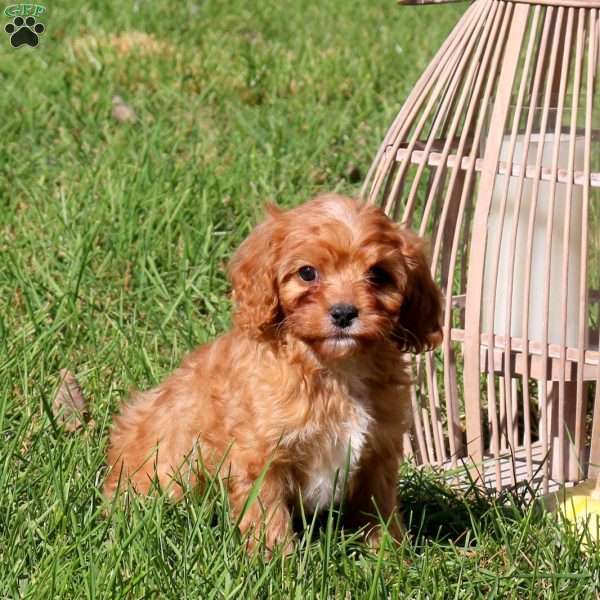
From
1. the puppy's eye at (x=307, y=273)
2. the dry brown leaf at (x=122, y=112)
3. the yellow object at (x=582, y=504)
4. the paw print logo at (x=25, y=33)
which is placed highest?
the paw print logo at (x=25, y=33)

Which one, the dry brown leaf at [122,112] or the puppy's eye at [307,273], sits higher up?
the dry brown leaf at [122,112]

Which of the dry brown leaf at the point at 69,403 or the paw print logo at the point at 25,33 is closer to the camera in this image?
the dry brown leaf at the point at 69,403

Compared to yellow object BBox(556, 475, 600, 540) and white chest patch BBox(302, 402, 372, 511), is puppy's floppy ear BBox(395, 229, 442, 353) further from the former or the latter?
yellow object BBox(556, 475, 600, 540)

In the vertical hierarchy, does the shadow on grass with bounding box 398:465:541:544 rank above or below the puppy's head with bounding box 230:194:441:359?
below

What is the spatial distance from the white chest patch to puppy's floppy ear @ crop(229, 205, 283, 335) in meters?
0.36

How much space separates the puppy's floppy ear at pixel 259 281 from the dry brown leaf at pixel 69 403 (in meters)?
0.82

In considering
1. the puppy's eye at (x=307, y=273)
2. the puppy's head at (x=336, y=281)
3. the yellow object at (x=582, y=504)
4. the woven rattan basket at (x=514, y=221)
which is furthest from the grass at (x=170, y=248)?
the puppy's eye at (x=307, y=273)

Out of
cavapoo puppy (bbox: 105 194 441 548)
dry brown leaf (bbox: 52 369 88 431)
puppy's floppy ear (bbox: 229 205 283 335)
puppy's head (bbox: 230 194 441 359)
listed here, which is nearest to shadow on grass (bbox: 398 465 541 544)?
cavapoo puppy (bbox: 105 194 441 548)

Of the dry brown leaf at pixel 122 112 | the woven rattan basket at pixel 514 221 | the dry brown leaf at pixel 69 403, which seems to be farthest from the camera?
the dry brown leaf at pixel 122 112

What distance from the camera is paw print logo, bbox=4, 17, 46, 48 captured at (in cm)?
718

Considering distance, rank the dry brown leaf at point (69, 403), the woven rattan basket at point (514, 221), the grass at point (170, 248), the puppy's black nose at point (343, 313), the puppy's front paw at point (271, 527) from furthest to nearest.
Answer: the dry brown leaf at point (69, 403) < the woven rattan basket at point (514, 221) < the puppy's front paw at point (271, 527) < the puppy's black nose at point (343, 313) < the grass at point (170, 248)

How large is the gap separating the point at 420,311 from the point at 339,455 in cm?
49

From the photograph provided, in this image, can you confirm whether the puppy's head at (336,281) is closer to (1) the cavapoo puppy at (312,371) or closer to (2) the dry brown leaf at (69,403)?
(1) the cavapoo puppy at (312,371)

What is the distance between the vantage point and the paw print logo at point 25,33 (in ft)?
23.5
